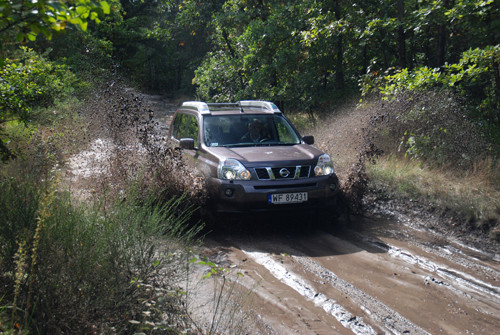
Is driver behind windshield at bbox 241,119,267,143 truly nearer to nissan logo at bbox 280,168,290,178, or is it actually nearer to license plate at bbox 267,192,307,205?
nissan logo at bbox 280,168,290,178

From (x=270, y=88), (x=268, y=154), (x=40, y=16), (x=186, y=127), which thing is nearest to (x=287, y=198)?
(x=268, y=154)

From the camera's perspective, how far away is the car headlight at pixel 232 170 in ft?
23.4

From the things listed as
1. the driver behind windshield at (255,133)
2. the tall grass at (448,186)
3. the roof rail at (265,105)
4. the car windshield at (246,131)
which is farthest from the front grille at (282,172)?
the tall grass at (448,186)

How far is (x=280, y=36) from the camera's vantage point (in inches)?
666

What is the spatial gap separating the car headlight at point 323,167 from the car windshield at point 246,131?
101 centimetres

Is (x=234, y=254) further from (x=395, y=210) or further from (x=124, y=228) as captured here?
(x=395, y=210)

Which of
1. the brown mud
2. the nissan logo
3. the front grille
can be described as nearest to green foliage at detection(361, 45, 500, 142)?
the brown mud

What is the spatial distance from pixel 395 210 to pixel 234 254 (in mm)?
3524

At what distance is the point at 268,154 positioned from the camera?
7.57m

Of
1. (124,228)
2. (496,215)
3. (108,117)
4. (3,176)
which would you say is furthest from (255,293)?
(108,117)

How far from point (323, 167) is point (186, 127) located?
9.36 feet

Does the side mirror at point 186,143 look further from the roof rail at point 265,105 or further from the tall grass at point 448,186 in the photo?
the tall grass at point 448,186

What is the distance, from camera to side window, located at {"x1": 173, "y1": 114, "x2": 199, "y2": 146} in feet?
28.1

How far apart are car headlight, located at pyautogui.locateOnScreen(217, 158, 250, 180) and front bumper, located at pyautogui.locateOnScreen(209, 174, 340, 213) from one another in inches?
3.1
